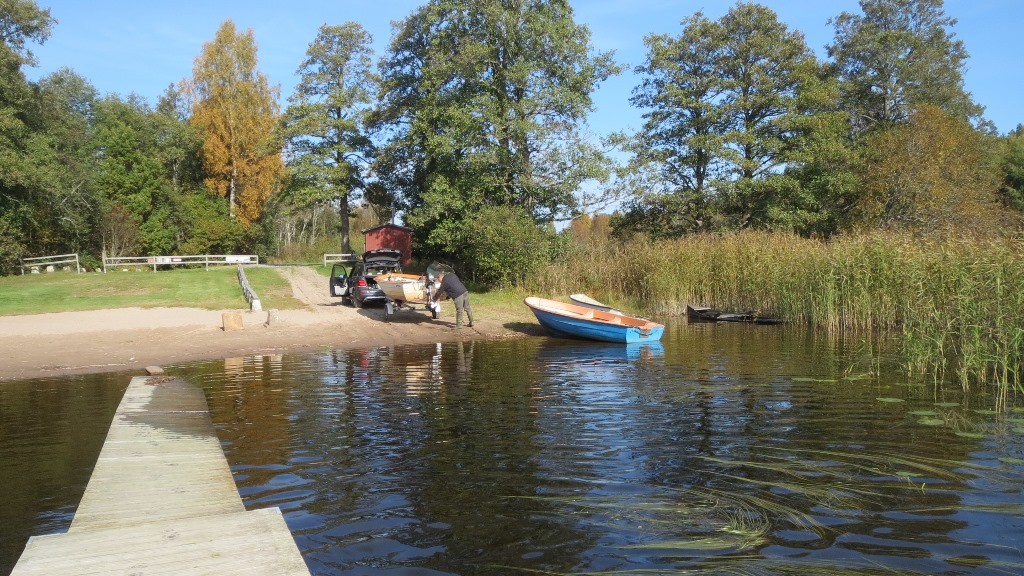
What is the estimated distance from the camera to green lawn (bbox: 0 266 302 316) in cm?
2234

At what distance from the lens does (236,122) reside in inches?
1859

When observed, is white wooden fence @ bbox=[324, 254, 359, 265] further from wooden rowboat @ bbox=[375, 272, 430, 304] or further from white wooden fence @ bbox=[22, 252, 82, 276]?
wooden rowboat @ bbox=[375, 272, 430, 304]

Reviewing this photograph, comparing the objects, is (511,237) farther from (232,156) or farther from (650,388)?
(232,156)

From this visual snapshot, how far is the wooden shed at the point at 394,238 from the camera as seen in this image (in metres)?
38.3

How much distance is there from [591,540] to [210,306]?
66.3 feet

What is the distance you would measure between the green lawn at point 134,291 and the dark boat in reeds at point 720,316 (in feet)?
44.8

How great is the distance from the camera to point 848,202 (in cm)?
3606

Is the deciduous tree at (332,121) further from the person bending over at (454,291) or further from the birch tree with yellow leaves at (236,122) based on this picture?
the person bending over at (454,291)

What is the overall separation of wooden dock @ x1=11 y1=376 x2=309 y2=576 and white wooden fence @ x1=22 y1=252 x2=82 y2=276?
37793 millimetres

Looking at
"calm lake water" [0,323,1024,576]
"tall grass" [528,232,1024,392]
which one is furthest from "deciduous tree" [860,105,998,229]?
"calm lake water" [0,323,1024,576]

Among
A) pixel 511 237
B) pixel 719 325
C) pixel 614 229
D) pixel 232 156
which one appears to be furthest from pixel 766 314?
pixel 232 156

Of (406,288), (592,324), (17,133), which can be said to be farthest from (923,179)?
(17,133)

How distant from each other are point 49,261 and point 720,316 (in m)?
37.4

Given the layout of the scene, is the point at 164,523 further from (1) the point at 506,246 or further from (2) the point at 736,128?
(2) the point at 736,128
